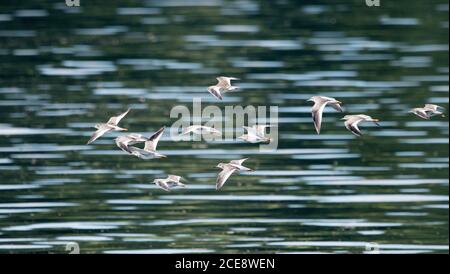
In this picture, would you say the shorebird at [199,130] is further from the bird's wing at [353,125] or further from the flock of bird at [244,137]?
the bird's wing at [353,125]

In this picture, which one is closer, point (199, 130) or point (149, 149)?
point (149, 149)

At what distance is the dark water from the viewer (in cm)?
2088

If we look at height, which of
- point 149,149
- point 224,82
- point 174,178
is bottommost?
point 174,178

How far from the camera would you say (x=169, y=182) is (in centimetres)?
2205

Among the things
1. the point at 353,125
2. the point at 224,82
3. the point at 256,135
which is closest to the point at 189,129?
the point at 256,135

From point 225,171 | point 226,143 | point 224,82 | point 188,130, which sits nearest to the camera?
point 225,171

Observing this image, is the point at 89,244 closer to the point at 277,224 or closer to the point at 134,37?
the point at 277,224

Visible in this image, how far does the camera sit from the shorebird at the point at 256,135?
23.4 m

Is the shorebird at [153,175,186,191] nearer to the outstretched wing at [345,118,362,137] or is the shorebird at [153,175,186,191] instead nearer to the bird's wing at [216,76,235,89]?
the bird's wing at [216,76,235,89]

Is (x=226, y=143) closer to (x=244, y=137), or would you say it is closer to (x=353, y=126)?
(x=244, y=137)

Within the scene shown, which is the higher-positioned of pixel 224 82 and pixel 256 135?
pixel 224 82

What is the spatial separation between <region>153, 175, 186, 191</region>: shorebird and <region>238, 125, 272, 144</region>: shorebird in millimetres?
1362

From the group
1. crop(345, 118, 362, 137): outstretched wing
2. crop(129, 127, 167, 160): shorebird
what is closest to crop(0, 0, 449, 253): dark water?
crop(129, 127, 167, 160): shorebird

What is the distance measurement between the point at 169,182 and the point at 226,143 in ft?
11.7
